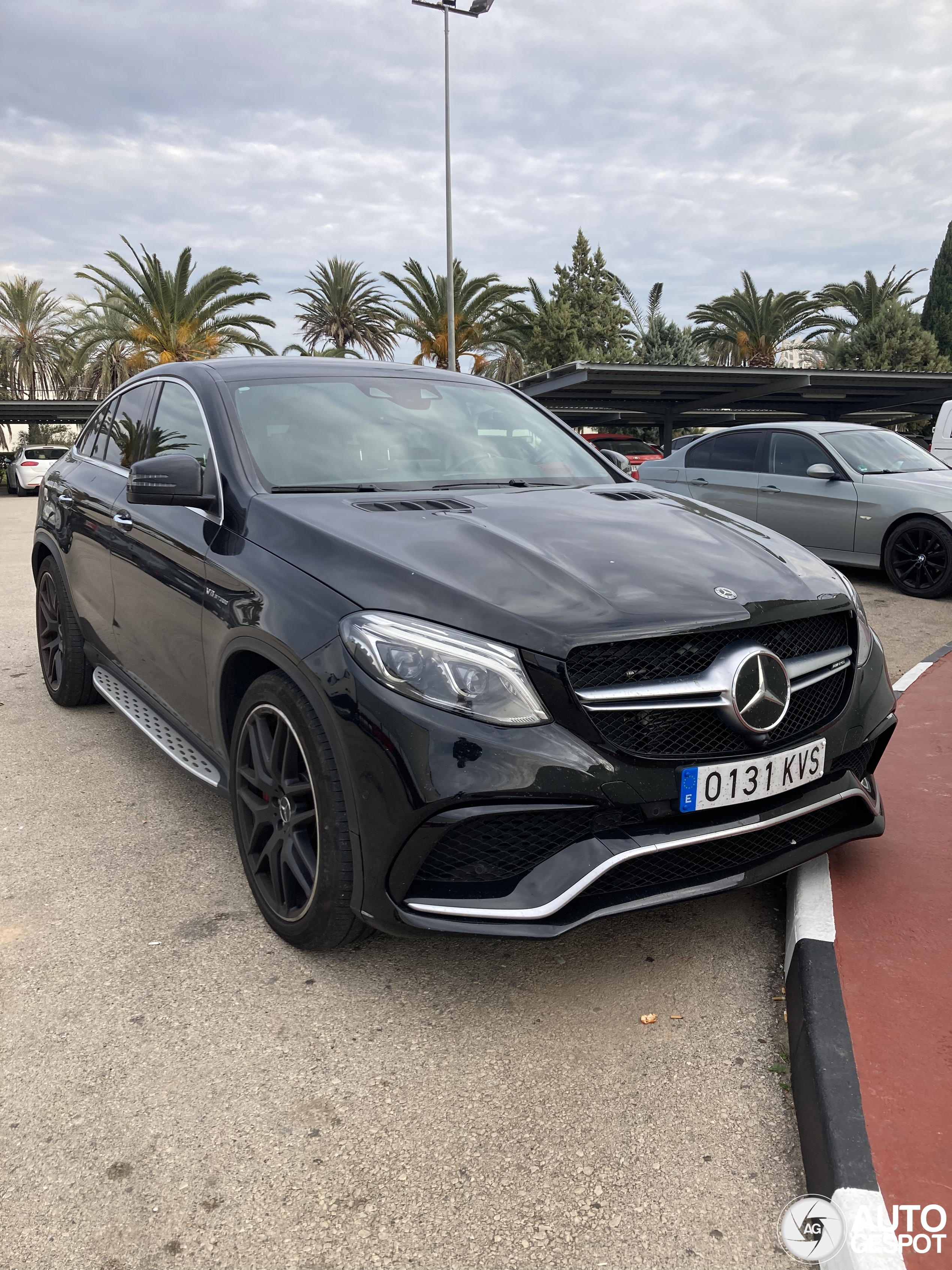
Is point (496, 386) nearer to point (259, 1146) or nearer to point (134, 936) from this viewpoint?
point (134, 936)

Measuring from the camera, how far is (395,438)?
3617 millimetres

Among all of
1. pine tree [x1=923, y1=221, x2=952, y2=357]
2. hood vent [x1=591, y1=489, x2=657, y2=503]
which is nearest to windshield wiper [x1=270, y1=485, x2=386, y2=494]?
hood vent [x1=591, y1=489, x2=657, y2=503]

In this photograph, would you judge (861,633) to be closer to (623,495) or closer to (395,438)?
(623,495)

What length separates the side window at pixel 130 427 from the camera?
4352 mm

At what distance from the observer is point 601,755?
2316 millimetres

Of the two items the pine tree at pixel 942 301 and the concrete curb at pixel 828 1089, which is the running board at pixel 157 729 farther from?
the pine tree at pixel 942 301

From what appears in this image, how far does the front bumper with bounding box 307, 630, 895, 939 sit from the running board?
1020 mm

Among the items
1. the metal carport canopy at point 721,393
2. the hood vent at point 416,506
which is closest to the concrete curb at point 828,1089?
the hood vent at point 416,506

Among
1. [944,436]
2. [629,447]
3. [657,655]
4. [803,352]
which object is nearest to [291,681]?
[657,655]

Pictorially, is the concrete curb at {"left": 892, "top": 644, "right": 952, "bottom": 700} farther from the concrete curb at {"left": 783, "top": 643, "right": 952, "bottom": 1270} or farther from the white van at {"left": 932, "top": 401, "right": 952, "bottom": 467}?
the white van at {"left": 932, "top": 401, "right": 952, "bottom": 467}

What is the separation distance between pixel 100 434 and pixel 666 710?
12.2 ft

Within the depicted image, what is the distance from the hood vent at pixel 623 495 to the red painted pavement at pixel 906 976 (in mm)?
1365

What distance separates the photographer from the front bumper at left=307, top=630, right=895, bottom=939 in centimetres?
228

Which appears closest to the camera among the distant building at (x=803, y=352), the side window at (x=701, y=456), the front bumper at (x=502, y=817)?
the front bumper at (x=502, y=817)
